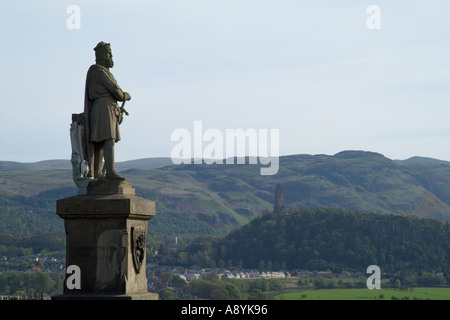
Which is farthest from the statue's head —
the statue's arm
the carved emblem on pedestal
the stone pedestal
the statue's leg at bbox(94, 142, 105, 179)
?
the carved emblem on pedestal

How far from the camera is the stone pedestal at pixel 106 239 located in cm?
1589

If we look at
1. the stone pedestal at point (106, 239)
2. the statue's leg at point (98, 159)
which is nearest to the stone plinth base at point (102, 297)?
the stone pedestal at point (106, 239)

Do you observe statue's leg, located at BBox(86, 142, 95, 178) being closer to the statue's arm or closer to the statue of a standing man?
the statue of a standing man

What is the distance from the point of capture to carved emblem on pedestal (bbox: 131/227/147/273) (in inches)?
632

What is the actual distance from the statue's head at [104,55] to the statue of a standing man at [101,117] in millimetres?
133

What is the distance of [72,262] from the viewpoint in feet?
53.2

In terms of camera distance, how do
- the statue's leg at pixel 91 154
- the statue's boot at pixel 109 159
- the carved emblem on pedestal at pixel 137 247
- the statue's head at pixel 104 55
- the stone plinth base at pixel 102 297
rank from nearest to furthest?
the stone plinth base at pixel 102 297 < the carved emblem on pedestal at pixel 137 247 < the statue's boot at pixel 109 159 < the statue's leg at pixel 91 154 < the statue's head at pixel 104 55

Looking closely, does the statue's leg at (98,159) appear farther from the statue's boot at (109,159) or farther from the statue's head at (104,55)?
the statue's head at (104,55)

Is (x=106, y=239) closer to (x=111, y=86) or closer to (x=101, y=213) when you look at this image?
(x=101, y=213)

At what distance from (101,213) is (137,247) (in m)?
0.80
